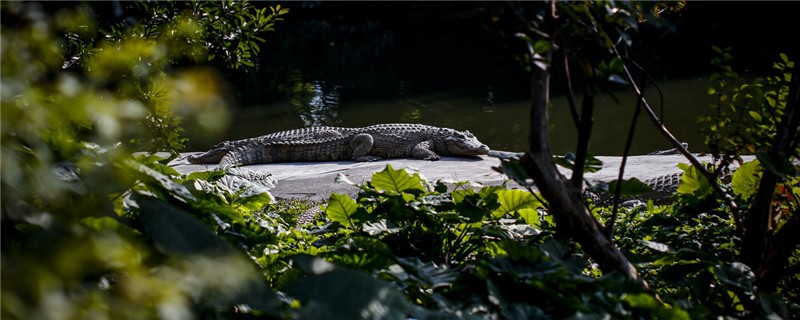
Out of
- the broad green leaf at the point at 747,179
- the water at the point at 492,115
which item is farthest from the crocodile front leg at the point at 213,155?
the broad green leaf at the point at 747,179

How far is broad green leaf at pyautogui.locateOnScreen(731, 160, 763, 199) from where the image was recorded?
7.88ft

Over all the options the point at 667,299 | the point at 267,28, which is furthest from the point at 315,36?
the point at 667,299

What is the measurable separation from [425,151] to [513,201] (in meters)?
4.51

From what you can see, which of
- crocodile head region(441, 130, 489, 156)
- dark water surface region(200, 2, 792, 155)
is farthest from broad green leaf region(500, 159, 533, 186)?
crocodile head region(441, 130, 489, 156)

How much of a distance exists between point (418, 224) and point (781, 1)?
2037 cm

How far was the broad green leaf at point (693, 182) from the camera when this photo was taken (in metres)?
2.43

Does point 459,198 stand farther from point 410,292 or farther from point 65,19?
point 65,19

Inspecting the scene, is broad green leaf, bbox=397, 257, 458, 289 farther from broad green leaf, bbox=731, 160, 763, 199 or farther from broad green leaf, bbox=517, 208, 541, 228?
broad green leaf, bbox=731, 160, 763, 199

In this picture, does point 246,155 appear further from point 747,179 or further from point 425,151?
point 747,179

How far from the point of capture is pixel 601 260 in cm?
179

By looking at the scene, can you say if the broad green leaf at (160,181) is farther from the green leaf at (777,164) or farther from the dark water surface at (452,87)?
the green leaf at (777,164)

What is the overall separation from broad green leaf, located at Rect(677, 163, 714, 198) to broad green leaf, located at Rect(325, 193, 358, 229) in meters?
1.14

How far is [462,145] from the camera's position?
22.2 ft

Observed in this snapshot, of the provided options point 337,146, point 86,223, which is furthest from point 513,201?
point 337,146
